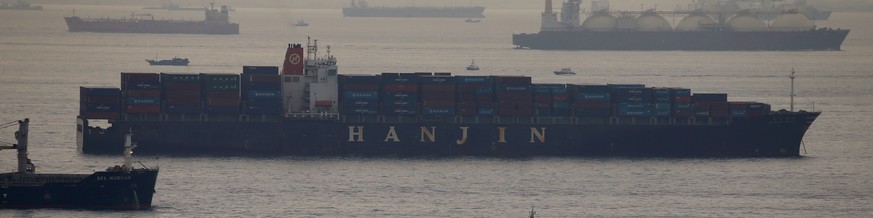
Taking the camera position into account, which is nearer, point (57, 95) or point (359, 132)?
point (359, 132)

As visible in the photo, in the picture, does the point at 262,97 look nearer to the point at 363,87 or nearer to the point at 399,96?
the point at 363,87

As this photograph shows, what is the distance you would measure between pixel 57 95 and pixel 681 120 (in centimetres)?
6014

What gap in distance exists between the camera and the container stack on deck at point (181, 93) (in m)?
103

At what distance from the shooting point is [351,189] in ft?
289

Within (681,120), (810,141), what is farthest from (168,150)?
(810,141)

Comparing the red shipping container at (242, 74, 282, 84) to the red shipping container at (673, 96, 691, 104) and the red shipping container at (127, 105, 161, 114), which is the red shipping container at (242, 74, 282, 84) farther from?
the red shipping container at (673, 96, 691, 104)

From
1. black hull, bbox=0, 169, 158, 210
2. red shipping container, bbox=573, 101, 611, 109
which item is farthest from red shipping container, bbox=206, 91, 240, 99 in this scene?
black hull, bbox=0, 169, 158, 210

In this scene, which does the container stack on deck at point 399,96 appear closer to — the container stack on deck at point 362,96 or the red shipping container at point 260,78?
the container stack on deck at point 362,96

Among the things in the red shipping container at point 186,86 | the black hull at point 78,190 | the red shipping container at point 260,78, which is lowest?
the black hull at point 78,190

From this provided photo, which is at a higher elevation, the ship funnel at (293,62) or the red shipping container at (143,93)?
the ship funnel at (293,62)

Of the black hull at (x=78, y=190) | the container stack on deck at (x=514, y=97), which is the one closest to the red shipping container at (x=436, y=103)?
the container stack on deck at (x=514, y=97)

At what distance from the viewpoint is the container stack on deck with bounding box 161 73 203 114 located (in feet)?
339

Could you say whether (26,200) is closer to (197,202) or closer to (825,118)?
(197,202)

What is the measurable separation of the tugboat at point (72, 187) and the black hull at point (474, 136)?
2395 cm
